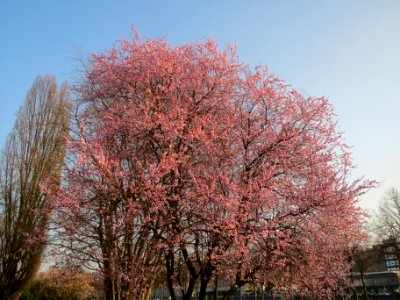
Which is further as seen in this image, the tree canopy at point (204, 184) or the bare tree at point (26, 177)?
the bare tree at point (26, 177)

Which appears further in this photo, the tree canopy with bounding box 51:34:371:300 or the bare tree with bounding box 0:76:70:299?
the bare tree with bounding box 0:76:70:299

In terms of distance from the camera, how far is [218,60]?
1225 cm

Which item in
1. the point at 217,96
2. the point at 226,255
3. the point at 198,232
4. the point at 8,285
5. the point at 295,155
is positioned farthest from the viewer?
the point at 8,285

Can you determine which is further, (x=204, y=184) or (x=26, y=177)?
(x=26, y=177)

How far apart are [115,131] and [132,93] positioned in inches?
56.3

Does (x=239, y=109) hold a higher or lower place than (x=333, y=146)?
higher

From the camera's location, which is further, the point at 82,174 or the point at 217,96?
the point at 217,96

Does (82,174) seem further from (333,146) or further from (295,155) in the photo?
(333,146)

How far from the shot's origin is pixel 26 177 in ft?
67.1

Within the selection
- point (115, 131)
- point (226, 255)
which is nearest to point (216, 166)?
point (226, 255)

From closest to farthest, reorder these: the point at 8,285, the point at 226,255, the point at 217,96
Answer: the point at 226,255, the point at 217,96, the point at 8,285

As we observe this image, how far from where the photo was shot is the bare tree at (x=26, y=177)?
19.2m

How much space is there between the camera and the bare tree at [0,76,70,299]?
756 inches


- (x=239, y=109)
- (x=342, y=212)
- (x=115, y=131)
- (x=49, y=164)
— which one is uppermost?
(x=49, y=164)
